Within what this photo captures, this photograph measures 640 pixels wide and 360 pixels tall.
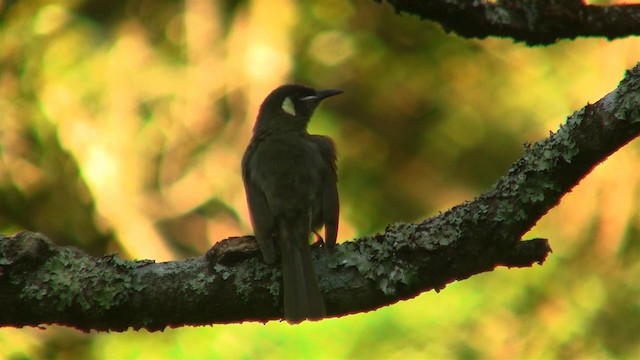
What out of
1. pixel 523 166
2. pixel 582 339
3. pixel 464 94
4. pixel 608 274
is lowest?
pixel 523 166

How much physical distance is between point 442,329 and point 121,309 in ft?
10.9

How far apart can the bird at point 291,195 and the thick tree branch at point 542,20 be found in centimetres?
95

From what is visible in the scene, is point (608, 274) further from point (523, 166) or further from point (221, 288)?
point (221, 288)

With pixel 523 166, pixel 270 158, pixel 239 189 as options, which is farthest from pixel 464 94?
pixel 523 166

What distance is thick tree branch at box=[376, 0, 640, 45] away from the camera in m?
4.72

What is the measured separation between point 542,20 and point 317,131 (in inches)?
165

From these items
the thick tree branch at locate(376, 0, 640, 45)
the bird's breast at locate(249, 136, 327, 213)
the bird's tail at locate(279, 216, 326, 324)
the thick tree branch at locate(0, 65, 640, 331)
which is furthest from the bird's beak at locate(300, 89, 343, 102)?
the thick tree branch at locate(0, 65, 640, 331)

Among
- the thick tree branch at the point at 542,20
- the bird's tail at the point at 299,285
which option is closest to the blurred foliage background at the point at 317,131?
the thick tree branch at the point at 542,20

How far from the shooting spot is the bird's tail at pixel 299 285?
12.3ft

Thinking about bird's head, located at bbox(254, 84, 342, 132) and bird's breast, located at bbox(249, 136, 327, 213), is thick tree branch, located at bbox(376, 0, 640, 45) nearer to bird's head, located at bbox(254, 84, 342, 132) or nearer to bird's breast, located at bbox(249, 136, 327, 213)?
bird's breast, located at bbox(249, 136, 327, 213)

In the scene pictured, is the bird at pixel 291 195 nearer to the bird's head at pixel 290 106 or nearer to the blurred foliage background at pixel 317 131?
the bird's head at pixel 290 106

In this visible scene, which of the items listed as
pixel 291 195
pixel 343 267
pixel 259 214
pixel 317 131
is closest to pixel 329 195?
pixel 291 195

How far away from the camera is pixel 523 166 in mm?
3881

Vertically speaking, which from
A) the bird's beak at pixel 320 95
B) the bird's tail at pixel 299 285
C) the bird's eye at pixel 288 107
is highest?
the bird's beak at pixel 320 95
